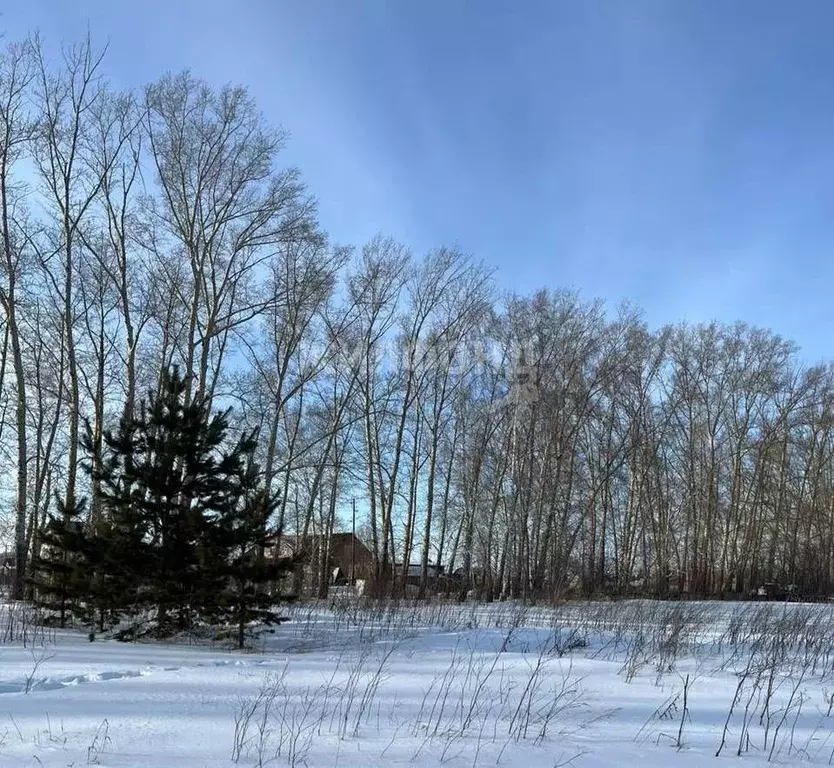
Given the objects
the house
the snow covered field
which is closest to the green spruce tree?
the snow covered field

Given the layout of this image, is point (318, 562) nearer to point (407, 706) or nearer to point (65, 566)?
point (65, 566)

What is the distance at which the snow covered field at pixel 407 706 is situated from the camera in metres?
3.96

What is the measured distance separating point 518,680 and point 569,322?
24.7 metres

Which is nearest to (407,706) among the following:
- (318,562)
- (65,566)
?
(65,566)

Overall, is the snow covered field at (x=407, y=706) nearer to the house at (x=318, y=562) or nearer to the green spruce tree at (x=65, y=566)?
the green spruce tree at (x=65, y=566)

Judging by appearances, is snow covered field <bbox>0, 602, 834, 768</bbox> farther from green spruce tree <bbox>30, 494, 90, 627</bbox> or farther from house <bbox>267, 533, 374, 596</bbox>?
house <bbox>267, 533, 374, 596</bbox>

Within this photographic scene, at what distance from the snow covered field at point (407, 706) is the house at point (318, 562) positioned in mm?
3020

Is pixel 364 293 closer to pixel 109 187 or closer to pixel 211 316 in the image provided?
pixel 211 316

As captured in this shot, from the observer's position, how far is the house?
55.0ft

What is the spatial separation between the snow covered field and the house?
9.91 feet

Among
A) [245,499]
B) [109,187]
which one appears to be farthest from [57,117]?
[245,499]

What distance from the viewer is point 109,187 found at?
63.6ft

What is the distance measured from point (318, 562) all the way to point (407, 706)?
→ 28656 millimetres

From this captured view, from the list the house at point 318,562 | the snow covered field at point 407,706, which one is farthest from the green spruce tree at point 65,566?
the house at point 318,562
